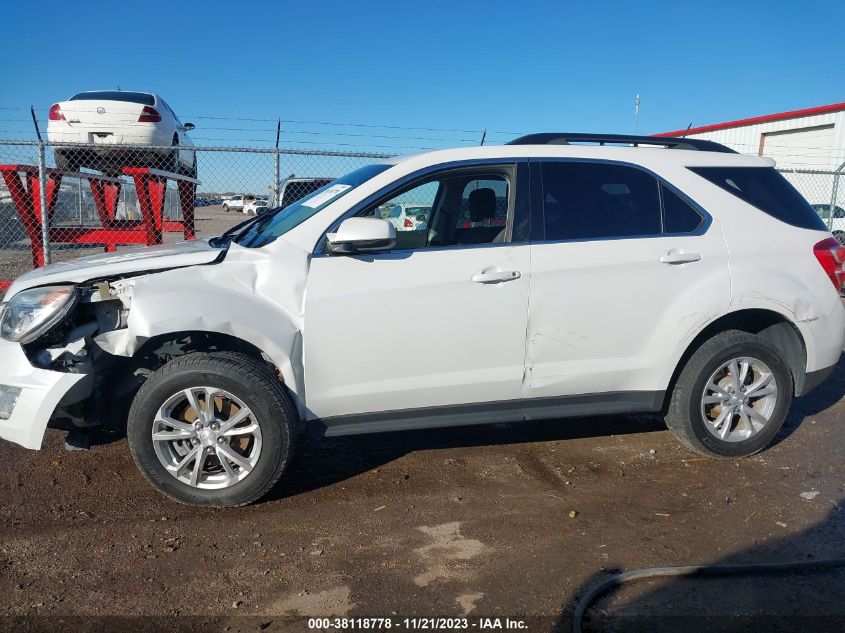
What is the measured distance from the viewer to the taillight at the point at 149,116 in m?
9.16

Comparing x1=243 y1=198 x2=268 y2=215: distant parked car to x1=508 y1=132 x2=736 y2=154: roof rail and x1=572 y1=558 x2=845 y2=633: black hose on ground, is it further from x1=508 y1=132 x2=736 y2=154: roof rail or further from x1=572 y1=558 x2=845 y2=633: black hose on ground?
x1=572 y1=558 x2=845 y2=633: black hose on ground

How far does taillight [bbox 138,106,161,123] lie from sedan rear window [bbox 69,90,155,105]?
149 millimetres

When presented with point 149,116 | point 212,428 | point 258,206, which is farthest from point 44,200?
point 258,206

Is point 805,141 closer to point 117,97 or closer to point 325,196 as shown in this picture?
point 117,97

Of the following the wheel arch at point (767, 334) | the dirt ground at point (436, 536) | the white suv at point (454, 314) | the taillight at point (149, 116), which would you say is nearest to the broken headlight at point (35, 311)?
the white suv at point (454, 314)

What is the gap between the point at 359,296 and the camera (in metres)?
3.66

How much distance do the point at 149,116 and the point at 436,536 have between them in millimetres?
7851

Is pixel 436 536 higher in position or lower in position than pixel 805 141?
lower

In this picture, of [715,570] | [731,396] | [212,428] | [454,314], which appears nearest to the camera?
[715,570]

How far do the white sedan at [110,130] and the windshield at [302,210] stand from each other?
15.7 ft

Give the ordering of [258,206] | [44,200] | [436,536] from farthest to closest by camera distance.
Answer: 1. [258,206]
2. [44,200]
3. [436,536]

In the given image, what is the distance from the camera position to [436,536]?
3457 millimetres

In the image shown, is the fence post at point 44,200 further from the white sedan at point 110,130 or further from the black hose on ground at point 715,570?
the black hose on ground at point 715,570

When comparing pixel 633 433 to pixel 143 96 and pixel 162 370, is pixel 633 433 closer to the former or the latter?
pixel 162 370
